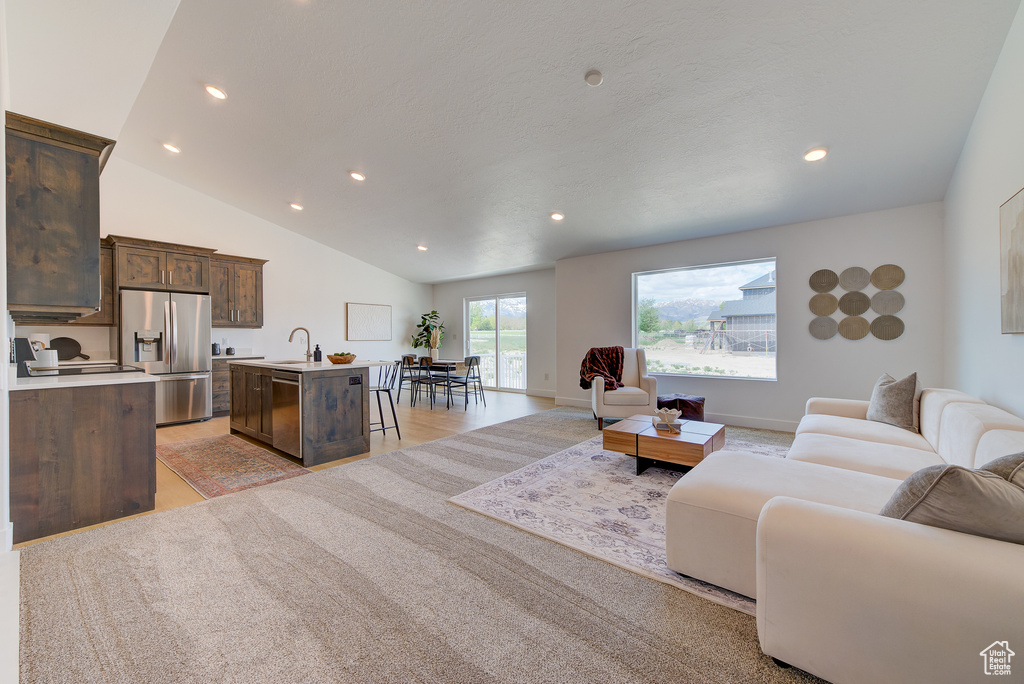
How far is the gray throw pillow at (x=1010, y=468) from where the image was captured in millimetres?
1084

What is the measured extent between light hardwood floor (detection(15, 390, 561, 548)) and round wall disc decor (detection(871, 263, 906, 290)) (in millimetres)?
3302

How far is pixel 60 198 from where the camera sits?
2.18 metres

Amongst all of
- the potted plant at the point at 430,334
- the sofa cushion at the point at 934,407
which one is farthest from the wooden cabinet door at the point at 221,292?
the sofa cushion at the point at 934,407

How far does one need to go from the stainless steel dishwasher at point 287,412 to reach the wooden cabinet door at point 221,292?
114 inches

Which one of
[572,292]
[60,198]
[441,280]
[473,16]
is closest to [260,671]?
[60,198]

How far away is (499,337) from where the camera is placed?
27.2ft

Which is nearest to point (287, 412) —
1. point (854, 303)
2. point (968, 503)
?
point (968, 503)

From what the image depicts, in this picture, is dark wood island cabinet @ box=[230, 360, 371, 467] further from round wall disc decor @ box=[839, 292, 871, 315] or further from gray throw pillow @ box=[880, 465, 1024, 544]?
round wall disc decor @ box=[839, 292, 871, 315]

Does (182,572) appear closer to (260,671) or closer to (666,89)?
(260,671)

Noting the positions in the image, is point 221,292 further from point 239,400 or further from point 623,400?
point 623,400

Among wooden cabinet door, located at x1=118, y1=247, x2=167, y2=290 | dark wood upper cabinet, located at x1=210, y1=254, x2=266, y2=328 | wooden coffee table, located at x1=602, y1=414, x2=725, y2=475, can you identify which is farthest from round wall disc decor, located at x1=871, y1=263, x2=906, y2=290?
wooden cabinet door, located at x1=118, y1=247, x2=167, y2=290

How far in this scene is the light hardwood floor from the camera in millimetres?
2848

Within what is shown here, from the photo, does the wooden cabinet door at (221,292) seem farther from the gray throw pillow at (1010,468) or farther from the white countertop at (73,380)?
the gray throw pillow at (1010,468)

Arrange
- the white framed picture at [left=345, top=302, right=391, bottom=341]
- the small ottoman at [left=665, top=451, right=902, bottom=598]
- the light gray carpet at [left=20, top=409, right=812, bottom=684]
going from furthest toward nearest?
the white framed picture at [left=345, top=302, right=391, bottom=341], the small ottoman at [left=665, top=451, right=902, bottom=598], the light gray carpet at [left=20, top=409, right=812, bottom=684]
